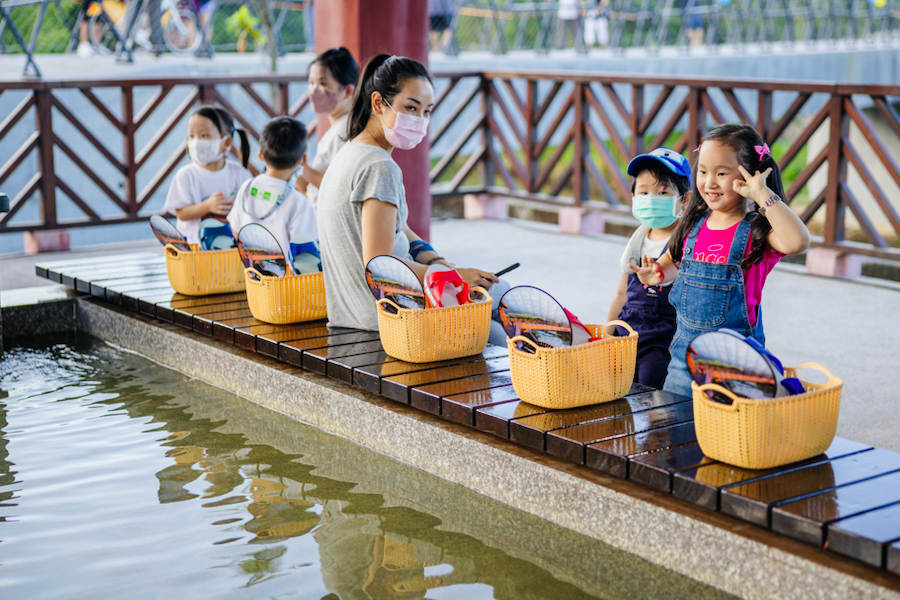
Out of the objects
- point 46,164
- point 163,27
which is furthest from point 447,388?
point 163,27

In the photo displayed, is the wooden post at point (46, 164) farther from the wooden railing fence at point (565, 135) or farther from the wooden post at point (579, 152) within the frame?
the wooden post at point (579, 152)

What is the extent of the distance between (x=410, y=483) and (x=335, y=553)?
1.46 feet

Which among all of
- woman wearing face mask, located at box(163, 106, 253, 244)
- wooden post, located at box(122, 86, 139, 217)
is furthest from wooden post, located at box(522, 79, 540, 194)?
woman wearing face mask, located at box(163, 106, 253, 244)

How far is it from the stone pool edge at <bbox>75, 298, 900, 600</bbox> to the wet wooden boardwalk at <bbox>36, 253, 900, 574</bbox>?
0.04m

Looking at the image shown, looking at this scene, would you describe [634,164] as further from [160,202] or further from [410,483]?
[160,202]

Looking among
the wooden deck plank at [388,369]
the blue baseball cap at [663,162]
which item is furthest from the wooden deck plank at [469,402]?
the blue baseball cap at [663,162]

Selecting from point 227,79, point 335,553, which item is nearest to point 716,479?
point 335,553

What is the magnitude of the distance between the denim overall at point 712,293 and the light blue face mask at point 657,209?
0.26m

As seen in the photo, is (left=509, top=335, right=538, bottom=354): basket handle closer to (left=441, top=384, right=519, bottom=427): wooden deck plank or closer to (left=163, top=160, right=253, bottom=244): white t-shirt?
(left=441, top=384, right=519, bottom=427): wooden deck plank

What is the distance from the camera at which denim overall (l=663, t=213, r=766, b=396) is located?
2723 millimetres

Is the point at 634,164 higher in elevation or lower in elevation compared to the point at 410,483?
higher

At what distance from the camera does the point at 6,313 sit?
4637 mm

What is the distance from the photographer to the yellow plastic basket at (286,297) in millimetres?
3746

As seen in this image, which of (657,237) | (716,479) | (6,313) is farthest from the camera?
(6,313)
